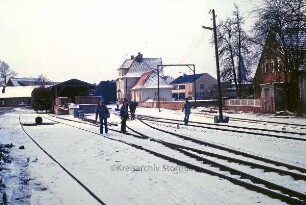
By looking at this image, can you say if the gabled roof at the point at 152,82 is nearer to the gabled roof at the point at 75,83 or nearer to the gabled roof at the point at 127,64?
the gabled roof at the point at 127,64

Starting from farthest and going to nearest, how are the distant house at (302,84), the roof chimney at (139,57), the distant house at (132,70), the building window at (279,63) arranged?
the roof chimney at (139,57), the distant house at (132,70), the building window at (279,63), the distant house at (302,84)

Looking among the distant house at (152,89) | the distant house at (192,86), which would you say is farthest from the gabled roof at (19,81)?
the distant house at (152,89)

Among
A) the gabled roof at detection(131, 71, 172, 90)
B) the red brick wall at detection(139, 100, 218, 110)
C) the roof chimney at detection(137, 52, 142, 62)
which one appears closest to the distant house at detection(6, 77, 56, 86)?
the roof chimney at detection(137, 52, 142, 62)

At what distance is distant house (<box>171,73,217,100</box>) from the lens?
97.0 m

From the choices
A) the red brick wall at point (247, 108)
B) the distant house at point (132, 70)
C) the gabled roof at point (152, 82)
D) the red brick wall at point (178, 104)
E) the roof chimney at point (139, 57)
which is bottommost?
the red brick wall at point (247, 108)

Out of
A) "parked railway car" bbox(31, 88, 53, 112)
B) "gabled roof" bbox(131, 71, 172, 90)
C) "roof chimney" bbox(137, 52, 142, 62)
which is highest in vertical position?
"roof chimney" bbox(137, 52, 142, 62)

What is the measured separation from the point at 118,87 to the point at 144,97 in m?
25.8

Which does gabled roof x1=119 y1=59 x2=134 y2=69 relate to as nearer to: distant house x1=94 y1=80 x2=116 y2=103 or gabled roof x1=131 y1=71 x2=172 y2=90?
distant house x1=94 y1=80 x2=116 y2=103

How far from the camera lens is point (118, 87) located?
101125 mm

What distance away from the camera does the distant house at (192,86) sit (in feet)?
318

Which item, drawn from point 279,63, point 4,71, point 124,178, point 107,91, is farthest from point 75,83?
point 4,71

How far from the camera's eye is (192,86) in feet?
328

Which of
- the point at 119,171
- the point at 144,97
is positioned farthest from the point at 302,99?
the point at 144,97

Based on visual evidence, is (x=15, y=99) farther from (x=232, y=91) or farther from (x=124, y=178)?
(x=124, y=178)
